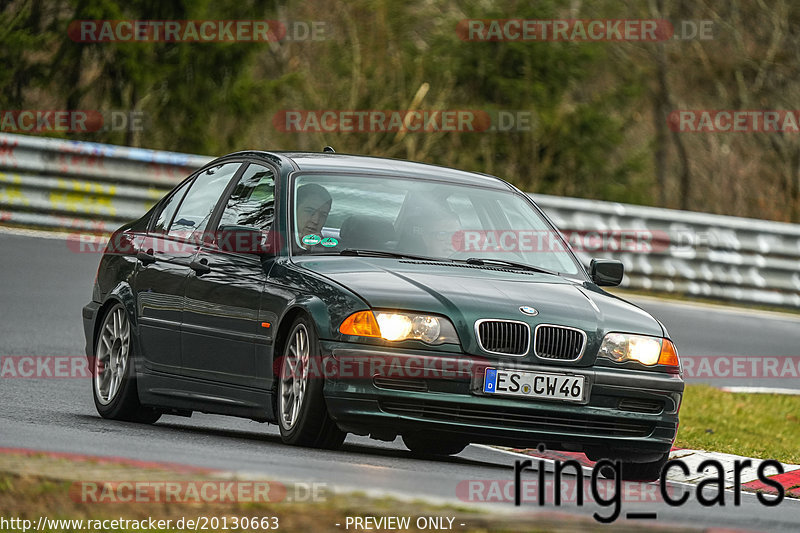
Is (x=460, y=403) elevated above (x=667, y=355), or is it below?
below

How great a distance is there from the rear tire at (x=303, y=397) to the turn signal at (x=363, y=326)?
0.62 feet

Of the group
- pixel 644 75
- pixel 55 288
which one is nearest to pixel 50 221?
pixel 55 288

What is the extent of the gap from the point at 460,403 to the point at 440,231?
145cm

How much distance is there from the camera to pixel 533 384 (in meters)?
7.90

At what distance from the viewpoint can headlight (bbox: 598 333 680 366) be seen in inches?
319

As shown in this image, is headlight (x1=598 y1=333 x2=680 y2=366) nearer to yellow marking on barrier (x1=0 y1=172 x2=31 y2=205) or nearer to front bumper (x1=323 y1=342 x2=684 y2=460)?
front bumper (x1=323 y1=342 x2=684 y2=460)
